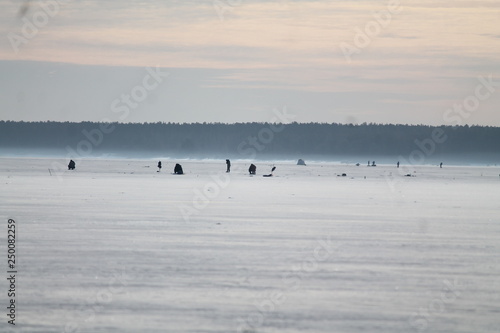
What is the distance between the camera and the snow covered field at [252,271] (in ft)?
43.0

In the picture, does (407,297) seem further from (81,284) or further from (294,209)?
(294,209)

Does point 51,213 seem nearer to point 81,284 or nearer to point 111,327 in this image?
point 81,284

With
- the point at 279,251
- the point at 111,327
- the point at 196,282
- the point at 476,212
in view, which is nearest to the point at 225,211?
the point at 476,212

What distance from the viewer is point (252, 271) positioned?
682 inches

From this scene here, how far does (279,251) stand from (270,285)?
4816 millimetres

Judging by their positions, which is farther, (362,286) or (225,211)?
(225,211)

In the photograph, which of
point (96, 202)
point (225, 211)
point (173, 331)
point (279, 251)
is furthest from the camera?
point (96, 202)

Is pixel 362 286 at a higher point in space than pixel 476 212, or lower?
lower

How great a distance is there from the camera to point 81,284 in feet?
51.5

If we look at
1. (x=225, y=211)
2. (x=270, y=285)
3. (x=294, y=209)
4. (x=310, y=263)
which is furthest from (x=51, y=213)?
(x=270, y=285)

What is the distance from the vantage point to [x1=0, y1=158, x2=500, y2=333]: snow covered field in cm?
1309

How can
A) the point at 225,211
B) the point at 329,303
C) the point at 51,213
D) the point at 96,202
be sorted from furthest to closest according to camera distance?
the point at 96,202
the point at 225,211
the point at 51,213
the point at 329,303

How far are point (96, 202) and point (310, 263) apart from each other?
20.0m

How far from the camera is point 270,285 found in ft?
51.8
